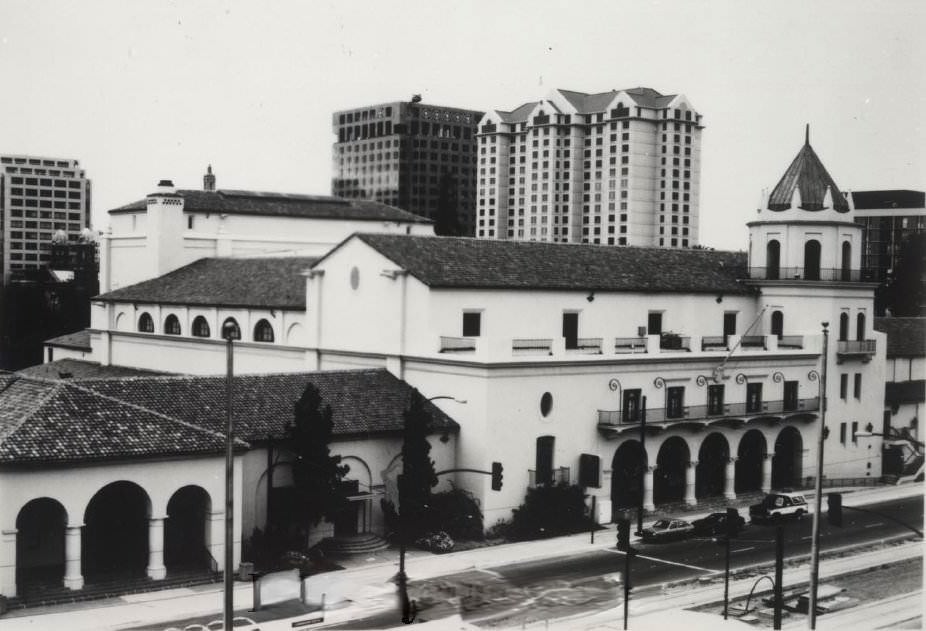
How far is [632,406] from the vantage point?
149ft

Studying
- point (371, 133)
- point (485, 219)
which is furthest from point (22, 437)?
point (485, 219)

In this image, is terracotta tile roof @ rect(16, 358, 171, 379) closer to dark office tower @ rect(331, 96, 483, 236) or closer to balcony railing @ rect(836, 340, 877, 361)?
dark office tower @ rect(331, 96, 483, 236)

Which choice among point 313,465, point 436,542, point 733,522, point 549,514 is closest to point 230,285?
point 313,465

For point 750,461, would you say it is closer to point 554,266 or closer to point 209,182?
point 554,266

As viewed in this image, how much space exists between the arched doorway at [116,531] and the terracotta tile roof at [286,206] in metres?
33.6

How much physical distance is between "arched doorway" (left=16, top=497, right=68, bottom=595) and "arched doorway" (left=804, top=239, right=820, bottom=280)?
106 ft

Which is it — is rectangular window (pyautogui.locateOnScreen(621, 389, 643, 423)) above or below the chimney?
below

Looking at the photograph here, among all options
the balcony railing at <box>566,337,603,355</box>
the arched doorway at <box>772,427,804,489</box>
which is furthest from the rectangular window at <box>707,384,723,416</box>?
the balcony railing at <box>566,337,603,355</box>

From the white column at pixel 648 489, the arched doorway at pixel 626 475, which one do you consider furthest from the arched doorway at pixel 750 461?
the arched doorway at pixel 626 475

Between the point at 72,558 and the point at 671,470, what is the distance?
23.6 m

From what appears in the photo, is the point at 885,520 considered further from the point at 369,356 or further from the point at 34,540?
the point at 34,540

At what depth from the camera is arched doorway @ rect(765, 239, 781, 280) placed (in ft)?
173

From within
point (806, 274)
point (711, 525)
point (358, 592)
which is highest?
point (806, 274)

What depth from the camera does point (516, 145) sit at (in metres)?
64.6
